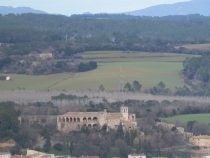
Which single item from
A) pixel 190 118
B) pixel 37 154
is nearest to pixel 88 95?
pixel 190 118

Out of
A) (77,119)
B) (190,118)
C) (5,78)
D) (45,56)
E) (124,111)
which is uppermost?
(124,111)

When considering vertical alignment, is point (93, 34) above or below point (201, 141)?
below

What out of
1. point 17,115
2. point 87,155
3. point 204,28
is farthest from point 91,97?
point 204,28

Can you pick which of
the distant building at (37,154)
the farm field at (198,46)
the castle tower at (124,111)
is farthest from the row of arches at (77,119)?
the farm field at (198,46)

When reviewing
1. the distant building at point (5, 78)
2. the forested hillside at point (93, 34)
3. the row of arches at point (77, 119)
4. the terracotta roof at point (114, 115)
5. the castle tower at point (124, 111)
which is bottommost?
the forested hillside at point (93, 34)

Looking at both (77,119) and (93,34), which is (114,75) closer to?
(77,119)

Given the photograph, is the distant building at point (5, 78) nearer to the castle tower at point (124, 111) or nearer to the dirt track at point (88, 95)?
the dirt track at point (88, 95)

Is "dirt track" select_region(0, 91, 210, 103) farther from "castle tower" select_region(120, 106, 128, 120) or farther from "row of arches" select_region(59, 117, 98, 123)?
"row of arches" select_region(59, 117, 98, 123)
